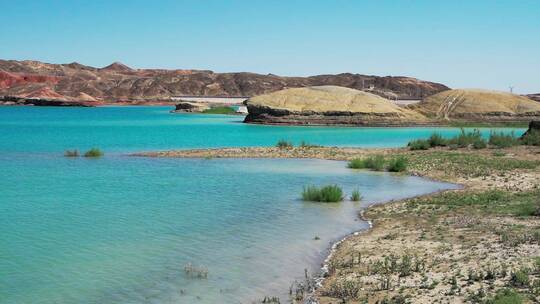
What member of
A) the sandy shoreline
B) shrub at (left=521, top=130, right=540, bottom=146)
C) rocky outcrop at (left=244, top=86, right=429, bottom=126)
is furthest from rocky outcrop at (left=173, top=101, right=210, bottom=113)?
shrub at (left=521, top=130, right=540, bottom=146)

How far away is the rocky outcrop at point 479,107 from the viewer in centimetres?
7131

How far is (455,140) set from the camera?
3644 cm

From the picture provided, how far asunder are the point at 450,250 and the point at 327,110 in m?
59.2

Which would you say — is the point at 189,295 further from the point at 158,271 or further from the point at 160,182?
the point at 160,182

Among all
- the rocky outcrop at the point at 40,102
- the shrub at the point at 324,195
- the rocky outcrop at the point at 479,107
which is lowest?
the shrub at the point at 324,195

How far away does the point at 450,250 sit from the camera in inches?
440

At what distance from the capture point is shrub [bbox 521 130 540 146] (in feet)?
112

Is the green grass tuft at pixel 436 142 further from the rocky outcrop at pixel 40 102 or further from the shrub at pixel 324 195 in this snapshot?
the rocky outcrop at pixel 40 102

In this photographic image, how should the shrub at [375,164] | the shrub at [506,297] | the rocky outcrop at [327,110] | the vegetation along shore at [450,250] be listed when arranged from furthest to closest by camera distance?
the rocky outcrop at [327,110], the shrub at [375,164], the vegetation along shore at [450,250], the shrub at [506,297]

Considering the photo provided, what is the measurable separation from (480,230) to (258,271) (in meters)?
5.16

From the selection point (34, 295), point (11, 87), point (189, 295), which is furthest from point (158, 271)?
point (11, 87)

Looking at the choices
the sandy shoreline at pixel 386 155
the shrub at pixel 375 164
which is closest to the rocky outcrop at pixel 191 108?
the sandy shoreline at pixel 386 155

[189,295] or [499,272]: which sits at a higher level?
[499,272]

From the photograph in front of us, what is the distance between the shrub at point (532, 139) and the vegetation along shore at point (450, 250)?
12.2 m
